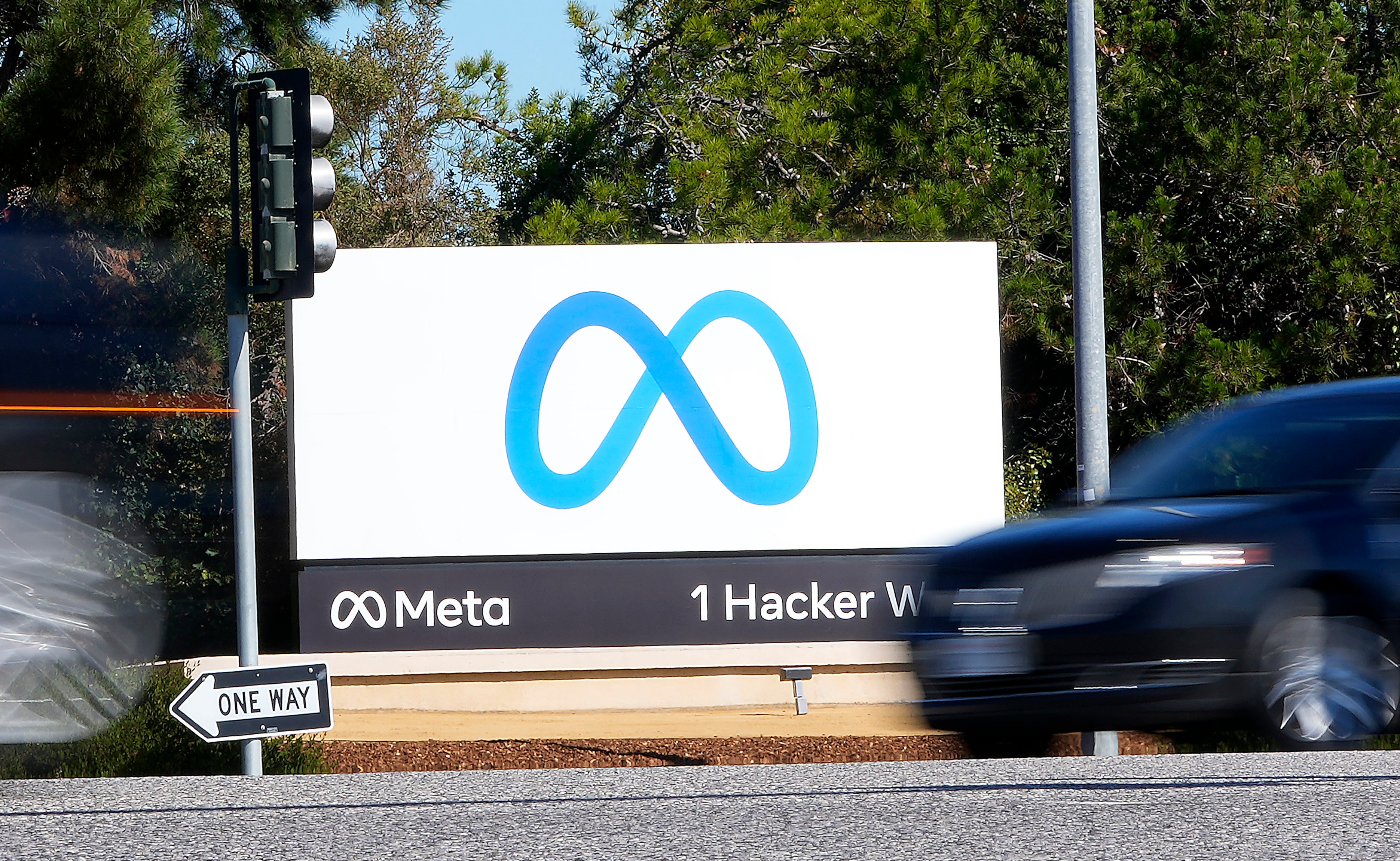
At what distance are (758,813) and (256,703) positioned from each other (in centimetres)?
348

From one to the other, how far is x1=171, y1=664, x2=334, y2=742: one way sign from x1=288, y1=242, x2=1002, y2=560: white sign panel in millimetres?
4417

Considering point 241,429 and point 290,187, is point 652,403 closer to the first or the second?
point 241,429

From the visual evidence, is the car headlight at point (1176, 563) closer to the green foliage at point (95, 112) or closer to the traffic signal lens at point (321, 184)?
the traffic signal lens at point (321, 184)

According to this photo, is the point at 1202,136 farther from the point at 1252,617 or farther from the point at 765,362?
the point at 1252,617

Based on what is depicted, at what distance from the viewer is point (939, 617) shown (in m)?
6.35

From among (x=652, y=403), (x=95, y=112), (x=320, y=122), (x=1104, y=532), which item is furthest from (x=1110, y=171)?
(x=1104, y=532)

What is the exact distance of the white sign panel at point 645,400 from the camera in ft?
43.8

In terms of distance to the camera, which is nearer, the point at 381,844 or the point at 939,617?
the point at 381,844

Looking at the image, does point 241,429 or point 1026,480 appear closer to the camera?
point 241,429

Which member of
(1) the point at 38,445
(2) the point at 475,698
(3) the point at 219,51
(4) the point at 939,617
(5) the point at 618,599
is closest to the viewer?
(4) the point at 939,617

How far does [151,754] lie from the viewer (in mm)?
10453

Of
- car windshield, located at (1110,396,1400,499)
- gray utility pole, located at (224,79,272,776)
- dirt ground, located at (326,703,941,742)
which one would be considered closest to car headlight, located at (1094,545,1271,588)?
car windshield, located at (1110,396,1400,499)

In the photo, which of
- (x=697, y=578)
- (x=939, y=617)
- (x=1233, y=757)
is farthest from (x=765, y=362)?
(x=939, y=617)

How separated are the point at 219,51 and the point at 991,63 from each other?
27.8 ft
